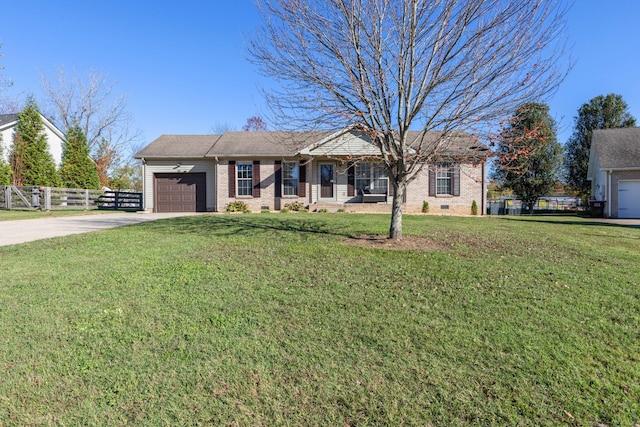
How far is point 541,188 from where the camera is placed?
24.8 m

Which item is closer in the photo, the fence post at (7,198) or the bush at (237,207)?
the bush at (237,207)

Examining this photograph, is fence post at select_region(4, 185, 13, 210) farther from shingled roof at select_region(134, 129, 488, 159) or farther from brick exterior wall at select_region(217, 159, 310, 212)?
brick exterior wall at select_region(217, 159, 310, 212)

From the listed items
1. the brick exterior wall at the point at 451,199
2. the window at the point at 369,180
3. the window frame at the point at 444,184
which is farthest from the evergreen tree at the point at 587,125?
the window at the point at 369,180

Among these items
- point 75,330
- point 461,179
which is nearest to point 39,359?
point 75,330

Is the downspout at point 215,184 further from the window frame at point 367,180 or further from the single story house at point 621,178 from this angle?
the single story house at point 621,178

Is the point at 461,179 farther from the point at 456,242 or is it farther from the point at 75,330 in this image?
the point at 75,330

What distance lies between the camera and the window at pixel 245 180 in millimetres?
18094

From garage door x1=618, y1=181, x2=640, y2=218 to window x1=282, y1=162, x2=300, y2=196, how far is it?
1732 cm

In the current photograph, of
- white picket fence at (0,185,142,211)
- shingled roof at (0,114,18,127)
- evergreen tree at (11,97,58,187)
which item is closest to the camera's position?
white picket fence at (0,185,142,211)

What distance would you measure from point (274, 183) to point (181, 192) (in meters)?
5.51

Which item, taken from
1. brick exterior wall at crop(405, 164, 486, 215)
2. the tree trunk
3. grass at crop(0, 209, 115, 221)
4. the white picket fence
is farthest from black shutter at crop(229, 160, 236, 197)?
the tree trunk

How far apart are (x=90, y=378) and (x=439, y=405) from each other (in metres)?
2.59

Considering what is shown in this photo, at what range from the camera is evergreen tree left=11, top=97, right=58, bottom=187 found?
66.6ft

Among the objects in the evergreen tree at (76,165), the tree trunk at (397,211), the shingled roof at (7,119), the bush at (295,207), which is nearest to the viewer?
the tree trunk at (397,211)
